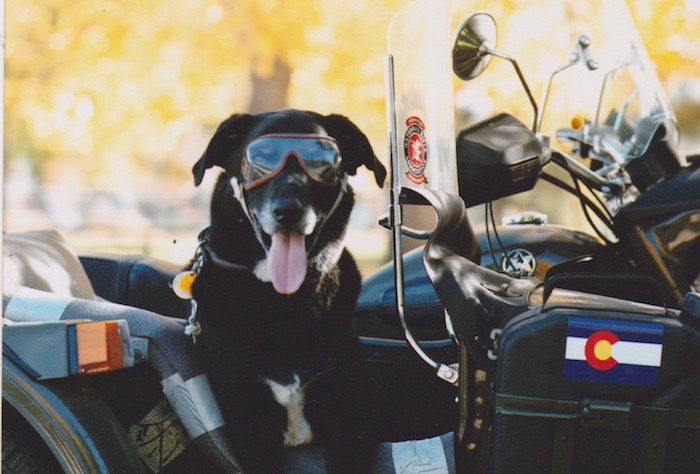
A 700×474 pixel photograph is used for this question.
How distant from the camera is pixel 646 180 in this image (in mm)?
3248

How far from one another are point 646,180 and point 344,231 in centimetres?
111

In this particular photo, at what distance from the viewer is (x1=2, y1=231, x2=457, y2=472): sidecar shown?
2.42 m

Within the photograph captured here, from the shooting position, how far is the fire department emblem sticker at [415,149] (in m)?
2.65

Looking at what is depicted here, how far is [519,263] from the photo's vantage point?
3115mm

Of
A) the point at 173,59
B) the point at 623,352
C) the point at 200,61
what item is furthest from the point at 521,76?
the point at 173,59

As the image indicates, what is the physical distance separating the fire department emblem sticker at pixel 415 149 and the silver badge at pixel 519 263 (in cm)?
59

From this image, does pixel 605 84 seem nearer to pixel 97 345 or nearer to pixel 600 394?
pixel 600 394

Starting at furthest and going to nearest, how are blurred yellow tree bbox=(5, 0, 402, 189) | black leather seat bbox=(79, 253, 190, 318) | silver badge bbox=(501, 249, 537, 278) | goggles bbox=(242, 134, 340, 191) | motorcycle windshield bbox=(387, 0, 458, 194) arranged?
1. blurred yellow tree bbox=(5, 0, 402, 189)
2. black leather seat bbox=(79, 253, 190, 318)
3. silver badge bbox=(501, 249, 537, 278)
4. motorcycle windshield bbox=(387, 0, 458, 194)
5. goggles bbox=(242, 134, 340, 191)

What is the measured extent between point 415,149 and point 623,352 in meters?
0.79

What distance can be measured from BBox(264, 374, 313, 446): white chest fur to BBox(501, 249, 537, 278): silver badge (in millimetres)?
816

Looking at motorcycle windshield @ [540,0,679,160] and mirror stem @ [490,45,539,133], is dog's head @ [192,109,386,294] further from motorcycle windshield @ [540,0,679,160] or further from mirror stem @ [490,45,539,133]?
motorcycle windshield @ [540,0,679,160]

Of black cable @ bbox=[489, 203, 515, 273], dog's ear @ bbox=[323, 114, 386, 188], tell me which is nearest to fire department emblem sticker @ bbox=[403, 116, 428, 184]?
dog's ear @ bbox=[323, 114, 386, 188]

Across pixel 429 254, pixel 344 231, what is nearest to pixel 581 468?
pixel 429 254

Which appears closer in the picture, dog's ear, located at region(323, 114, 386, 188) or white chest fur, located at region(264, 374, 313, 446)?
white chest fur, located at region(264, 374, 313, 446)
